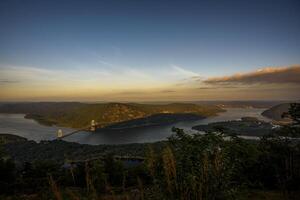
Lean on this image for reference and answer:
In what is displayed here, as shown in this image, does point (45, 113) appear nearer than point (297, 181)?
No

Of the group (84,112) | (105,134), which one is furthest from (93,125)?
(84,112)

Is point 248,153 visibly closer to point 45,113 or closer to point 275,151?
point 275,151

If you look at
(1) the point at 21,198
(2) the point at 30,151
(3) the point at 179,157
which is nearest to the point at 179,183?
(3) the point at 179,157

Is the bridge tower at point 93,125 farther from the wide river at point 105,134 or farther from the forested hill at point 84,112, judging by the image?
the wide river at point 105,134

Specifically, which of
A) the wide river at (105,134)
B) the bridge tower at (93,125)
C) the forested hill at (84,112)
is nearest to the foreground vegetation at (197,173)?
the wide river at (105,134)

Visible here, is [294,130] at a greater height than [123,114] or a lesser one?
greater
